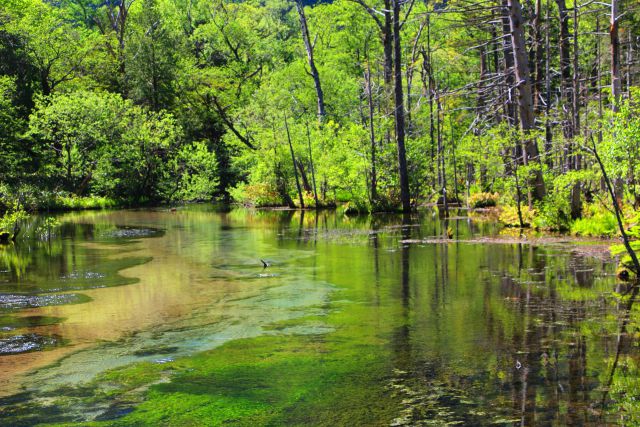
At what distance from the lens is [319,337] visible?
28.1 ft

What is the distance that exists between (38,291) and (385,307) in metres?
6.82

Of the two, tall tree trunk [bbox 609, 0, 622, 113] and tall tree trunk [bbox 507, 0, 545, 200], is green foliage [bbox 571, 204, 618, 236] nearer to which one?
tall tree trunk [bbox 507, 0, 545, 200]

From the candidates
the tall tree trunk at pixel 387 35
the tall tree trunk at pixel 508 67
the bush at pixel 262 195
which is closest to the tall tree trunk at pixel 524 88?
the tall tree trunk at pixel 508 67

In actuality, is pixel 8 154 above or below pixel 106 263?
above

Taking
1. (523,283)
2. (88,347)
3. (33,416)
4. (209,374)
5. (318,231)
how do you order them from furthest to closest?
1. (318,231)
2. (523,283)
3. (88,347)
4. (209,374)
5. (33,416)

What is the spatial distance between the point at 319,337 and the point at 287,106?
35928mm

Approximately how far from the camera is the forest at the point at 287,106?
26.9 m

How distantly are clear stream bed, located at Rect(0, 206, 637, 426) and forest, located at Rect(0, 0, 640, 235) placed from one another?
7.58m

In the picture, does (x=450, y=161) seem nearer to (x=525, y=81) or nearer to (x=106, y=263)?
(x=525, y=81)

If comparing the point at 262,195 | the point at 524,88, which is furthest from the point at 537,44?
the point at 262,195

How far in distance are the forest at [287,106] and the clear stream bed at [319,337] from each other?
758cm

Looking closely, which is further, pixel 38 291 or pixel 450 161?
pixel 450 161

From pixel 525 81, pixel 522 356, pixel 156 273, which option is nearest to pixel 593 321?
pixel 522 356

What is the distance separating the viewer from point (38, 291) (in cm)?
1274
